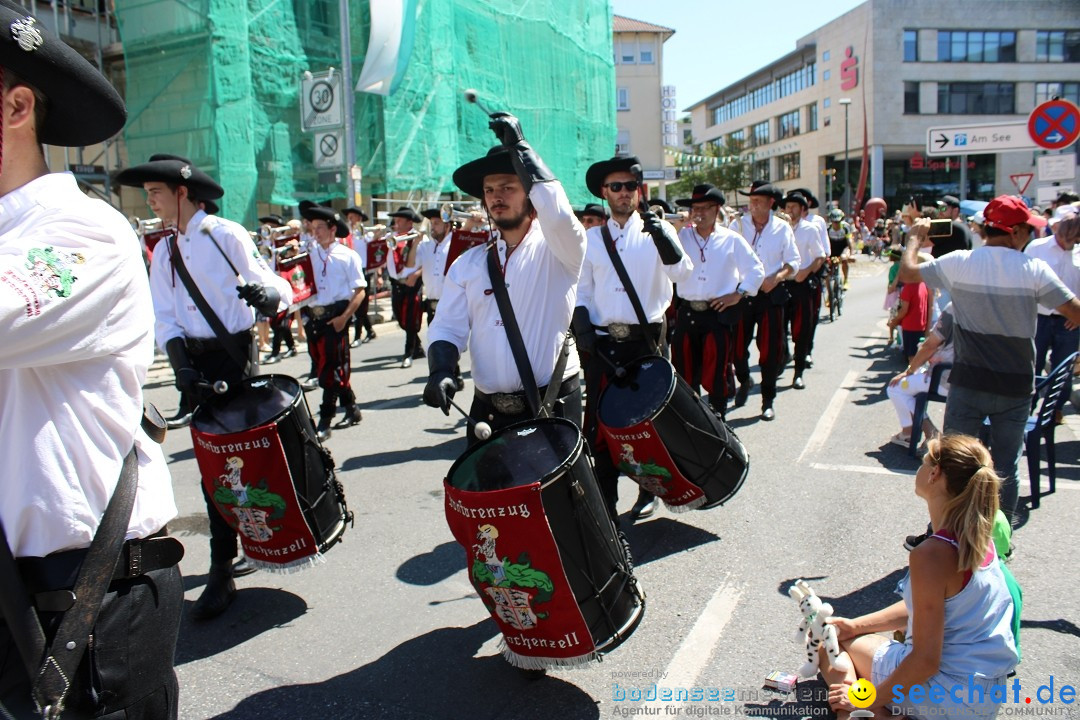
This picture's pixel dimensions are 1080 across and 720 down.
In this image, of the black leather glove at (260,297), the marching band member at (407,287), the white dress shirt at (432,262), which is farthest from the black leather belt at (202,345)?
the marching band member at (407,287)

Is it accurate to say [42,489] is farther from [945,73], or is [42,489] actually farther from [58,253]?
[945,73]

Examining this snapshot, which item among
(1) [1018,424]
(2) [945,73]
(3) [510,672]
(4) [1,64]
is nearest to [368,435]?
(3) [510,672]

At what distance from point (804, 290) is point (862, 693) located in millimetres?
7107

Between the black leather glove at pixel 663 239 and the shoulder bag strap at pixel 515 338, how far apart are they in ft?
5.04

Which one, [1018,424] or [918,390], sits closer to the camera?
[1018,424]

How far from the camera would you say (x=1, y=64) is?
163 cm

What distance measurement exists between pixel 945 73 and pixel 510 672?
59.9m

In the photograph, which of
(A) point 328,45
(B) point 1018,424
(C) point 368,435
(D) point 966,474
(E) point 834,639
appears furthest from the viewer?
(A) point 328,45

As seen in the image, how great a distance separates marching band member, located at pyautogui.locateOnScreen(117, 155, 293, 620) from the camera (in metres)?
4.56

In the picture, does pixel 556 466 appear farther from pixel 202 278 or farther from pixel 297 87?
pixel 297 87

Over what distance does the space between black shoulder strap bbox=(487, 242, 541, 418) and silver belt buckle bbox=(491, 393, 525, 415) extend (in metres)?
0.04

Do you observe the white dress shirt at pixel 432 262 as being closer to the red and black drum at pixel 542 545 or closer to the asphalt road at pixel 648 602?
the asphalt road at pixel 648 602

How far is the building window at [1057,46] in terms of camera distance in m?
55.3

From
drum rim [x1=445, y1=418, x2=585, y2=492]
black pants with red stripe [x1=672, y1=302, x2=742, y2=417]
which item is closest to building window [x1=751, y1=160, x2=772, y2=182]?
black pants with red stripe [x1=672, y1=302, x2=742, y2=417]
